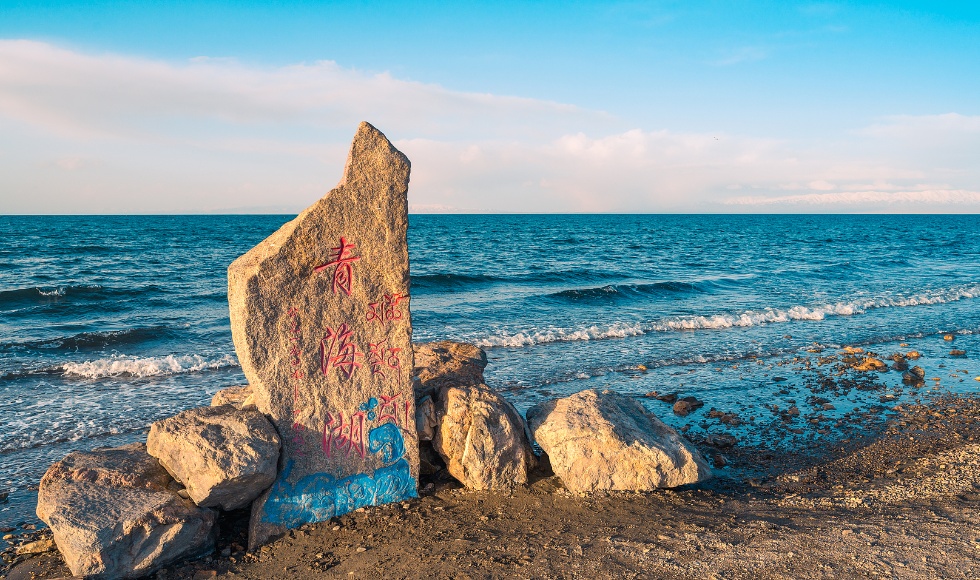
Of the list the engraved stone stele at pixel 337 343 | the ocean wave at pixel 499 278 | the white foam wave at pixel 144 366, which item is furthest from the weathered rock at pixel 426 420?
the ocean wave at pixel 499 278

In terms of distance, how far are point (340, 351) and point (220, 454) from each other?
1401 mm

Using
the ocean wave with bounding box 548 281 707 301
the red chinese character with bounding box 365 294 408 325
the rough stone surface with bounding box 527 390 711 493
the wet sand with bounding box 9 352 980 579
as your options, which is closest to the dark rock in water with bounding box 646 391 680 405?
the wet sand with bounding box 9 352 980 579

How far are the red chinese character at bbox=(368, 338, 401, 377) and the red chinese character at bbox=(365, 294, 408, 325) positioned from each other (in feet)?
0.73

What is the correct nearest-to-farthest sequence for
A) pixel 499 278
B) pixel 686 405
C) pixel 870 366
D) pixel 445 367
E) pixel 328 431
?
1. pixel 328 431
2. pixel 445 367
3. pixel 686 405
4. pixel 870 366
5. pixel 499 278

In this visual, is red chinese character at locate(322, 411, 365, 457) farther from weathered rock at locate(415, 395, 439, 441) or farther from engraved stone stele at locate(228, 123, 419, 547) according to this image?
weathered rock at locate(415, 395, 439, 441)

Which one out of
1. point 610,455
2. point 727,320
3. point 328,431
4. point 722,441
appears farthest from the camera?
point 727,320

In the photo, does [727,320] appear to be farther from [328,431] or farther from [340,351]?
[328,431]

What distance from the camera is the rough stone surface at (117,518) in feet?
16.4

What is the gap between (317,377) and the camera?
20.1ft

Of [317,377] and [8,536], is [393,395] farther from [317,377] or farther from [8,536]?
[8,536]

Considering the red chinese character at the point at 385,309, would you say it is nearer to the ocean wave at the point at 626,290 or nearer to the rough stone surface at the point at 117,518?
the rough stone surface at the point at 117,518

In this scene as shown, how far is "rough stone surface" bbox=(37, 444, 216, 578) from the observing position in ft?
16.4

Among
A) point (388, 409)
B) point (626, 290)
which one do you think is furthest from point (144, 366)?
point (626, 290)

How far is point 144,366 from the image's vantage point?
41.3 feet
